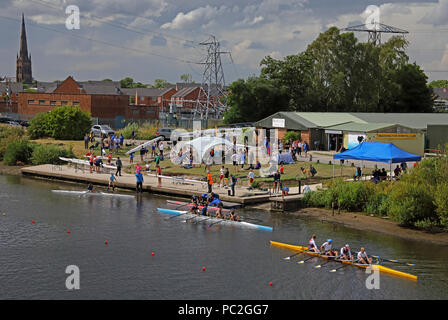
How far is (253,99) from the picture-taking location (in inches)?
2790

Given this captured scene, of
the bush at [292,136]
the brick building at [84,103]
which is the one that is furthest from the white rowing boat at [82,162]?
the brick building at [84,103]

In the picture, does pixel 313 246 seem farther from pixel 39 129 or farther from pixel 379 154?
pixel 39 129

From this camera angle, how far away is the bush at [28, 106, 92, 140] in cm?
6159

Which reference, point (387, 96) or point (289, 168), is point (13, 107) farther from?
point (289, 168)

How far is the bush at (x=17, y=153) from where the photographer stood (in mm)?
54125

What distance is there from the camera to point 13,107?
104 metres

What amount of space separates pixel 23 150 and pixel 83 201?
20101 mm

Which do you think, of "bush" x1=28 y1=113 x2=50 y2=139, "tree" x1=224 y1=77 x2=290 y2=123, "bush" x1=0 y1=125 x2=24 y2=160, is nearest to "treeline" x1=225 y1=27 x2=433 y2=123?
"tree" x1=224 y1=77 x2=290 y2=123

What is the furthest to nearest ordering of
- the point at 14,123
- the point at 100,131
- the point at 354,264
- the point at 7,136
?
the point at 14,123 < the point at 100,131 < the point at 7,136 < the point at 354,264

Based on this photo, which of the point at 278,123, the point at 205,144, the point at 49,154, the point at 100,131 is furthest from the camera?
the point at 100,131

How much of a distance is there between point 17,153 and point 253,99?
30609mm

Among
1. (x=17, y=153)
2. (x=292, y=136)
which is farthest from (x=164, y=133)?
(x=17, y=153)
